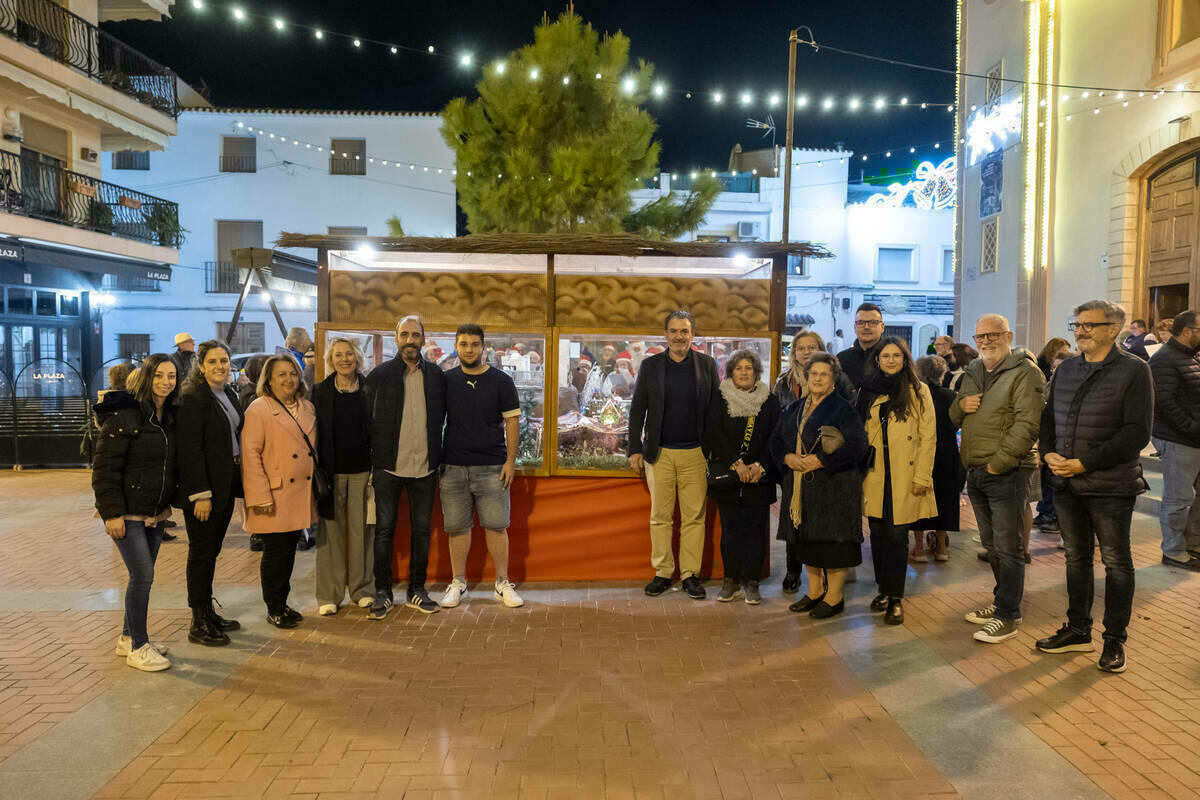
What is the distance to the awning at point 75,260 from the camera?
14180mm

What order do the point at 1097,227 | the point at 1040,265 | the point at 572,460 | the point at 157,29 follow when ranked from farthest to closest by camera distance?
1. the point at 157,29
2. the point at 1040,265
3. the point at 1097,227
4. the point at 572,460

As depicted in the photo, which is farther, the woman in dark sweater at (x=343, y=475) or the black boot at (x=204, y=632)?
the woman in dark sweater at (x=343, y=475)

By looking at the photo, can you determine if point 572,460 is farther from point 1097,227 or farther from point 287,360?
point 1097,227

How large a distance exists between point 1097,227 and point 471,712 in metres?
13.3

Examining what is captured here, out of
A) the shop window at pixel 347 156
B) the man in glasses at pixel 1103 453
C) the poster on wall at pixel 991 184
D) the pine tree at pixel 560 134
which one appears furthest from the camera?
the shop window at pixel 347 156

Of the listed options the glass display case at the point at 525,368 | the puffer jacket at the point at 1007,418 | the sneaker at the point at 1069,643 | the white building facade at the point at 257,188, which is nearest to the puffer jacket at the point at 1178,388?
the puffer jacket at the point at 1007,418

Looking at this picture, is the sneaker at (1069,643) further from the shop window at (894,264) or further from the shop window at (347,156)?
the shop window at (894,264)

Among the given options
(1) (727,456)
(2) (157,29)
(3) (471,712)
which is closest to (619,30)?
(1) (727,456)

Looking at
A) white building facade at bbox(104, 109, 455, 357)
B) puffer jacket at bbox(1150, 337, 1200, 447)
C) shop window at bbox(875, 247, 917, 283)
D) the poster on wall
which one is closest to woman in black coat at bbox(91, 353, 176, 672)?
puffer jacket at bbox(1150, 337, 1200, 447)

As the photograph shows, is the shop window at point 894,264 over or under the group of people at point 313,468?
over

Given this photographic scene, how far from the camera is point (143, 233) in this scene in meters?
18.1

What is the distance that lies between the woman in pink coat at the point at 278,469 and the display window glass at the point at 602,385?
6.46ft

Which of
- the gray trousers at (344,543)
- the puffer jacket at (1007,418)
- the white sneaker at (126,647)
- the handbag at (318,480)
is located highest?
the puffer jacket at (1007,418)

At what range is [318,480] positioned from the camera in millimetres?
5020
